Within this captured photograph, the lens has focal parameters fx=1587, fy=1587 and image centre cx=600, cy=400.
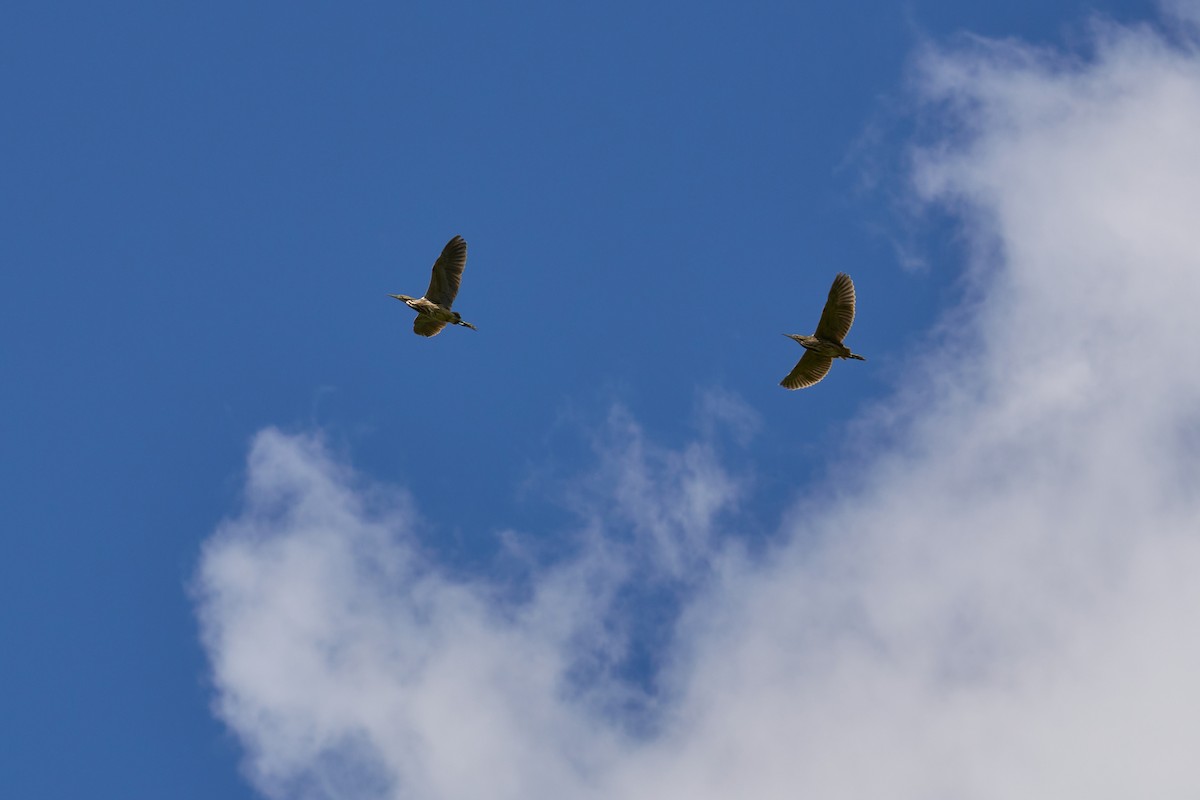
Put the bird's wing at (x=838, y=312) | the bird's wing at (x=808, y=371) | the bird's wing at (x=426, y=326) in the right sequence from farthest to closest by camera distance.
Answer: the bird's wing at (x=426, y=326) → the bird's wing at (x=808, y=371) → the bird's wing at (x=838, y=312)

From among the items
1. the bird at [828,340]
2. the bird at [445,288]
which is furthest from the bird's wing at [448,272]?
the bird at [828,340]

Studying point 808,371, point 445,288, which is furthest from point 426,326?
point 808,371

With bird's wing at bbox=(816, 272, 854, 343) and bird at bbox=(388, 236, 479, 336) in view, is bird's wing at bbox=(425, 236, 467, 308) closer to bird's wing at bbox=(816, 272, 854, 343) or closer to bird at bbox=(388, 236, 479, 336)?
bird at bbox=(388, 236, 479, 336)

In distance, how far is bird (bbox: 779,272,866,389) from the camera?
61719mm

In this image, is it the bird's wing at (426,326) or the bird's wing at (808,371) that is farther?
the bird's wing at (426,326)

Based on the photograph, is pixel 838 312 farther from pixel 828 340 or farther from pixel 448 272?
pixel 448 272

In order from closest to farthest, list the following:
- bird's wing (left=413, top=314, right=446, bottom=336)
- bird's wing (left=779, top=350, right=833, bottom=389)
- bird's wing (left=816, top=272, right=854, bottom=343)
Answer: bird's wing (left=816, top=272, right=854, bottom=343), bird's wing (left=779, top=350, right=833, bottom=389), bird's wing (left=413, top=314, right=446, bottom=336)

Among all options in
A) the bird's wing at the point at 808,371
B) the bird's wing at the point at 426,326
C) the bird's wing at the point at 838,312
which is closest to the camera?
the bird's wing at the point at 838,312

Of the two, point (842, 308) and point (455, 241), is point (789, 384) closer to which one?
point (842, 308)

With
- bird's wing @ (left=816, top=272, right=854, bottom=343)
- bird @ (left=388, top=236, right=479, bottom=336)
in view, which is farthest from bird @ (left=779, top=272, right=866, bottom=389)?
bird @ (left=388, top=236, right=479, bottom=336)

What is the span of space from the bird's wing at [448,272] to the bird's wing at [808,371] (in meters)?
14.1

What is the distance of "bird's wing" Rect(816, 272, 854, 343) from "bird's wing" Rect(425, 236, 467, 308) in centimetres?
1493

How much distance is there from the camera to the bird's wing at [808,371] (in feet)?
211

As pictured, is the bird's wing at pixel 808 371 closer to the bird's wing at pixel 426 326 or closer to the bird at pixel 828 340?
the bird at pixel 828 340
